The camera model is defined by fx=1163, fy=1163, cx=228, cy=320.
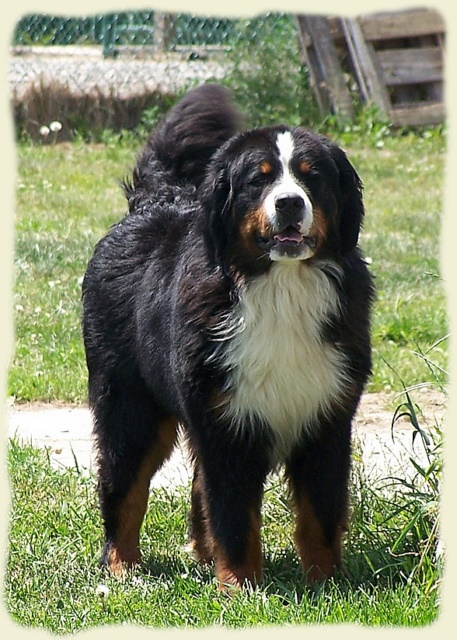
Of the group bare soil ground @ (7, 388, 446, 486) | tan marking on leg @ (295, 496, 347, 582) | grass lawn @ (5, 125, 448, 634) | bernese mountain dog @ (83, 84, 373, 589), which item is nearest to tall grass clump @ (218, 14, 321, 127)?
grass lawn @ (5, 125, 448, 634)

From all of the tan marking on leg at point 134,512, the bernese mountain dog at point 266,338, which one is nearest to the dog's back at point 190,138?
the bernese mountain dog at point 266,338

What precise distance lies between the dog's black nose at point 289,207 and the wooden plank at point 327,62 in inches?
340

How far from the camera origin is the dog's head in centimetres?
401

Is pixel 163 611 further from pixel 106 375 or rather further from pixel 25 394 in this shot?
pixel 25 394

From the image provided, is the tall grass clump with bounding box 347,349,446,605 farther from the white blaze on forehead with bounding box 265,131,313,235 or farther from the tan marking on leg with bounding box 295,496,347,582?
the white blaze on forehead with bounding box 265,131,313,235

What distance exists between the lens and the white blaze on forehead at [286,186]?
13.0ft

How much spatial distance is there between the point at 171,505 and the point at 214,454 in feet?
3.68

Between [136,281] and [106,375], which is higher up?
[136,281]

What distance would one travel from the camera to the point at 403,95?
505 inches

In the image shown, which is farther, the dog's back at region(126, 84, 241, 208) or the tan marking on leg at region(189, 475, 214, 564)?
the dog's back at region(126, 84, 241, 208)

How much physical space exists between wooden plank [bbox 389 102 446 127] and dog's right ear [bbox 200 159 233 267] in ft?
28.5

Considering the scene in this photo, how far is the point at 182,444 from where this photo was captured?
206 inches

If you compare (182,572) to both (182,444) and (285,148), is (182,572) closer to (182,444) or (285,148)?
(182,444)

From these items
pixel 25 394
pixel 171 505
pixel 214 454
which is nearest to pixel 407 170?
pixel 25 394
